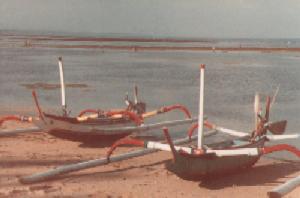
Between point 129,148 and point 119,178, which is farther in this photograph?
point 129,148

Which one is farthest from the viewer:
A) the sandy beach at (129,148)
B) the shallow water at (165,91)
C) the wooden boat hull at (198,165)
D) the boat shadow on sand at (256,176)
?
the shallow water at (165,91)

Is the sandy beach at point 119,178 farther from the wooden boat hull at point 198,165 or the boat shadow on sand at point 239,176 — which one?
the wooden boat hull at point 198,165

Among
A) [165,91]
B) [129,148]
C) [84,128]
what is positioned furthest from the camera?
[165,91]

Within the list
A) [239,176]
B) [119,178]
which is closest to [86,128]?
[119,178]

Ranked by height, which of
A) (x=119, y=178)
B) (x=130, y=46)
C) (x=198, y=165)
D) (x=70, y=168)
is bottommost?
(x=119, y=178)

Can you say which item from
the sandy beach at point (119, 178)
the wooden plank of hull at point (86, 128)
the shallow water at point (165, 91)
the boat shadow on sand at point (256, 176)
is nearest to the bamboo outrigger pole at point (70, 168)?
the sandy beach at point (119, 178)

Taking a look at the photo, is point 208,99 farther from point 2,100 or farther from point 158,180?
point 158,180

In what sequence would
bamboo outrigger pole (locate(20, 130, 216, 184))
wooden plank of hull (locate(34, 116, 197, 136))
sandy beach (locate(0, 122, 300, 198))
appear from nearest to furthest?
sandy beach (locate(0, 122, 300, 198)) < bamboo outrigger pole (locate(20, 130, 216, 184)) < wooden plank of hull (locate(34, 116, 197, 136))

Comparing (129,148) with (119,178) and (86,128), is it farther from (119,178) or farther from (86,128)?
(119,178)

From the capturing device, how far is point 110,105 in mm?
23547

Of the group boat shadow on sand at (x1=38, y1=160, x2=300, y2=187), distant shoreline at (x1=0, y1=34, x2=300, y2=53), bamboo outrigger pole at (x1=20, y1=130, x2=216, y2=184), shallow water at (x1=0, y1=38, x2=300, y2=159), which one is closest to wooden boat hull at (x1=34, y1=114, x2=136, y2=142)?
bamboo outrigger pole at (x1=20, y1=130, x2=216, y2=184)

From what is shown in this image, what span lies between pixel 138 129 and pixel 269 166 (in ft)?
14.2

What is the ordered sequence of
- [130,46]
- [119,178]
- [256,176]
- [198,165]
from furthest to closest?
1. [130,46]
2. [256,176]
3. [119,178]
4. [198,165]

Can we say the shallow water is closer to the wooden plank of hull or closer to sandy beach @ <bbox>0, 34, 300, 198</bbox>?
sandy beach @ <bbox>0, 34, 300, 198</bbox>
